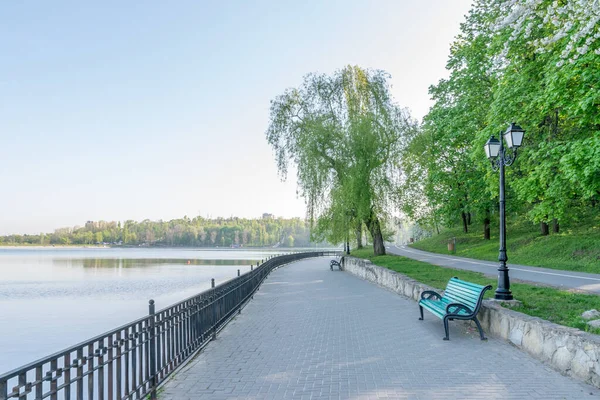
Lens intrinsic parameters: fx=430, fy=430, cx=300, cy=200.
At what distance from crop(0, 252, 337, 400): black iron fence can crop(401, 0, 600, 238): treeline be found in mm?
6447

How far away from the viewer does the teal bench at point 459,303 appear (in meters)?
7.77

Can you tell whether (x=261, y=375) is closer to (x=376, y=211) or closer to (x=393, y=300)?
(x=393, y=300)

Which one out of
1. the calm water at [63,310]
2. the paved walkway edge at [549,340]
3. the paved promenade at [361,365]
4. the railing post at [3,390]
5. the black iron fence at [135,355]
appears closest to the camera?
the railing post at [3,390]

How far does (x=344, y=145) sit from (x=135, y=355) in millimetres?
20937

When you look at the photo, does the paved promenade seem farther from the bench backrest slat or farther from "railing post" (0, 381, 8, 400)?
"railing post" (0, 381, 8, 400)

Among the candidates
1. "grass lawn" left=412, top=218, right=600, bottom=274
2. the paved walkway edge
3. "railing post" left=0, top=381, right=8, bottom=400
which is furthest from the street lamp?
"grass lawn" left=412, top=218, right=600, bottom=274

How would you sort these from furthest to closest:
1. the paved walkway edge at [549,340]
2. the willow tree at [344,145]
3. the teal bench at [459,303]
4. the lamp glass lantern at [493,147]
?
the willow tree at [344,145] < the lamp glass lantern at [493,147] < the teal bench at [459,303] < the paved walkway edge at [549,340]

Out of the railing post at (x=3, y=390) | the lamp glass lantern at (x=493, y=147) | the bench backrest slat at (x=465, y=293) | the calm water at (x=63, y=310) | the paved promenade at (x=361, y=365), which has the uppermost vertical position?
the lamp glass lantern at (x=493, y=147)

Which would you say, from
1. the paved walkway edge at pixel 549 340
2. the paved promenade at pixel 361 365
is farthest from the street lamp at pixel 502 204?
the paved promenade at pixel 361 365

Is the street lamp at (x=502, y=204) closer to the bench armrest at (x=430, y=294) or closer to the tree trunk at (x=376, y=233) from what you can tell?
the bench armrest at (x=430, y=294)

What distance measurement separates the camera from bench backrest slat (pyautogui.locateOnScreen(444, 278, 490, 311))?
7.84 metres

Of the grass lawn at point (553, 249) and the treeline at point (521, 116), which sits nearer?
the treeline at point (521, 116)

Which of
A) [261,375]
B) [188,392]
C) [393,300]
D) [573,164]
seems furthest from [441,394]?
[573,164]

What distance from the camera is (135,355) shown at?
15.8 feet
